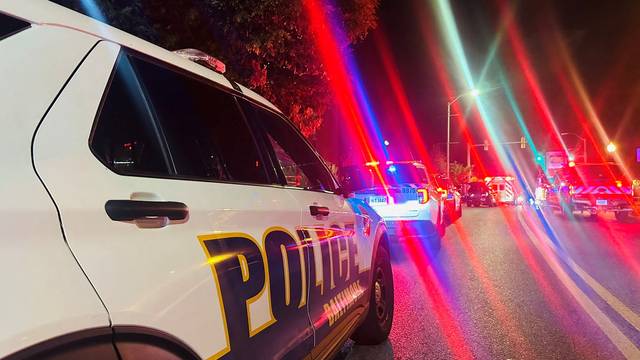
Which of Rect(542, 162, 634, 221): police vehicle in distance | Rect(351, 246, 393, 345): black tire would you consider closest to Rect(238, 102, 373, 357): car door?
Rect(351, 246, 393, 345): black tire

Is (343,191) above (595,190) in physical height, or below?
above

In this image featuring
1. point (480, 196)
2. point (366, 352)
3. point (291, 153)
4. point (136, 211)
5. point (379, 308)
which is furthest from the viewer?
point (480, 196)

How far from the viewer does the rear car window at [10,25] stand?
1.51 m

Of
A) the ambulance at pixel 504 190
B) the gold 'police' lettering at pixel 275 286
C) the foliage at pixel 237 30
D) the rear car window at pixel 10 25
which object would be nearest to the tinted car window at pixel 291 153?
the gold 'police' lettering at pixel 275 286

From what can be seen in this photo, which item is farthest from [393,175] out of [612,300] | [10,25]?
[10,25]

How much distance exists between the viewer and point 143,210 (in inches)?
65.9

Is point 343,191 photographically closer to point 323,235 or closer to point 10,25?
point 323,235

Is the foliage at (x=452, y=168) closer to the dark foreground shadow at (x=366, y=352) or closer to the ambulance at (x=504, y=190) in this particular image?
the ambulance at (x=504, y=190)

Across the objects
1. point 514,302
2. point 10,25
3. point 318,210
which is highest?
point 10,25

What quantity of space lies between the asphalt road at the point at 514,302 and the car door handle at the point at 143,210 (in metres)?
2.92

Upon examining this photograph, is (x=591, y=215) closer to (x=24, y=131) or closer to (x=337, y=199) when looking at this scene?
(x=337, y=199)

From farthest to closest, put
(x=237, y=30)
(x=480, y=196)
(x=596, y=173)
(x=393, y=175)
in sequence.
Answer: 1. (x=480, y=196)
2. (x=596, y=173)
3. (x=393, y=175)
4. (x=237, y=30)

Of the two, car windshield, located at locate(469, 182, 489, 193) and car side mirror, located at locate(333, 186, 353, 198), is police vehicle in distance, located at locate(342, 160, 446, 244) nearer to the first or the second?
car side mirror, located at locate(333, 186, 353, 198)

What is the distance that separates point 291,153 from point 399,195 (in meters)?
6.58
